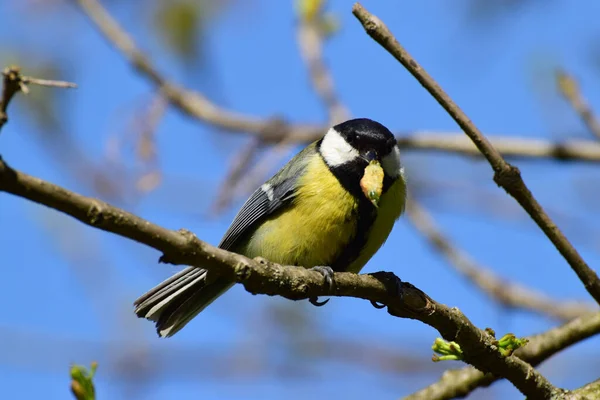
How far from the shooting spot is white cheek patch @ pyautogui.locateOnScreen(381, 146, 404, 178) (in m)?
3.20

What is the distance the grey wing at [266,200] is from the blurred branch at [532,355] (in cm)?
98

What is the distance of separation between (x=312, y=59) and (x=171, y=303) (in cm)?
150

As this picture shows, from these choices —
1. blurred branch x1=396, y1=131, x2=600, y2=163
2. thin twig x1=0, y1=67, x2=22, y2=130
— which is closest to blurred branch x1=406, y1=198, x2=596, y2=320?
blurred branch x1=396, y1=131, x2=600, y2=163

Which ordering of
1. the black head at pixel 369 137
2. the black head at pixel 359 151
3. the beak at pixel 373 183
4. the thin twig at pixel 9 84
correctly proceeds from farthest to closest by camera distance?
1. the black head at pixel 369 137
2. the black head at pixel 359 151
3. the beak at pixel 373 183
4. the thin twig at pixel 9 84

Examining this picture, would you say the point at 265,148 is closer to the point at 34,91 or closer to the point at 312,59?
the point at 312,59

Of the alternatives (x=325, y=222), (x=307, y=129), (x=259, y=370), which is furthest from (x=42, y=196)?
(x=259, y=370)

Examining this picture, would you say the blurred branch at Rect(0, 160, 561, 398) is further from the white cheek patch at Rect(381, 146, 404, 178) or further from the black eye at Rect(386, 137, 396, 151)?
the black eye at Rect(386, 137, 396, 151)

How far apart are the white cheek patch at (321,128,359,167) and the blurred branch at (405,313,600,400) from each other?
992 mm

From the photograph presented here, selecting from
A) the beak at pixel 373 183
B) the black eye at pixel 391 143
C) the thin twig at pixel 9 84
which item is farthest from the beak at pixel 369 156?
the thin twig at pixel 9 84

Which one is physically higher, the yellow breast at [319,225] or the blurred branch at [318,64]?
the blurred branch at [318,64]

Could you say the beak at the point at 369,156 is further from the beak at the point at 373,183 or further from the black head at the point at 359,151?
the beak at the point at 373,183

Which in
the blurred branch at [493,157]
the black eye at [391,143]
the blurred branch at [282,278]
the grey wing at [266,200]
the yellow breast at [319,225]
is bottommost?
the blurred branch at [282,278]

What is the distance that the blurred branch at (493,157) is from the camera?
202 cm

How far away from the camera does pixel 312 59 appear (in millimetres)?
3895
